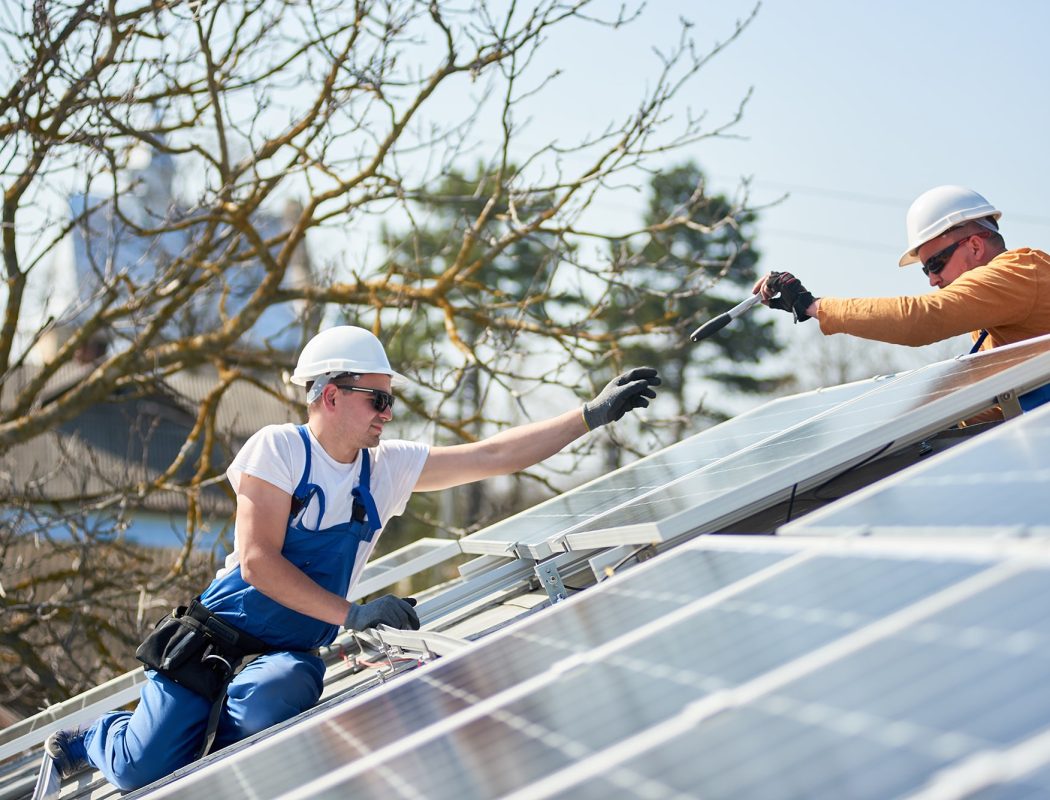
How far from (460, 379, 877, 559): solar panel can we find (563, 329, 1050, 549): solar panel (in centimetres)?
46

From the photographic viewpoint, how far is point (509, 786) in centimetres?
216

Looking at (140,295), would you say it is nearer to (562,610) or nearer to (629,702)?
(562,610)

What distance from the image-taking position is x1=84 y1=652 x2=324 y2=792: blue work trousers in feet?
14.9

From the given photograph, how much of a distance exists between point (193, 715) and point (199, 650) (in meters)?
0.27

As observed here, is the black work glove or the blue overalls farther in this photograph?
the black work glove

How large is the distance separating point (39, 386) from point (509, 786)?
386 inches

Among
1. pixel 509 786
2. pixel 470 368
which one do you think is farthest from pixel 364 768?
pixel 470 368

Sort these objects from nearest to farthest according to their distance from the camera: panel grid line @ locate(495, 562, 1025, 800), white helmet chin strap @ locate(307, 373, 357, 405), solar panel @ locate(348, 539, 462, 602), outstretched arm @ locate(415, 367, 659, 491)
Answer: panel grid line @ locate(495, 562, 1025, 800), white helmet chin strap @ locate(307, 373, 357, 405), outstretched arm @ locate(415, 367, 659, 491), solar panel @ locate(348, 539, 462, 602)

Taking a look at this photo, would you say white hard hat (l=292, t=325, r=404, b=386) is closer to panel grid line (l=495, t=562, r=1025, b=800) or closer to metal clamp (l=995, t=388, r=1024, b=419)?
metal clamp (l=995, t=388, r=1024, b=419)

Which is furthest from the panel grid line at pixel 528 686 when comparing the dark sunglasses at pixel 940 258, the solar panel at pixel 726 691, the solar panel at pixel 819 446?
the dark sunglasses at pixel 940 258

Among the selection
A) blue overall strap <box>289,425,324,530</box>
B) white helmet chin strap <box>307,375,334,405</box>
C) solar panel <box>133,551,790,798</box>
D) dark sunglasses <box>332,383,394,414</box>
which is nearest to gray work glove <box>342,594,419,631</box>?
blue overall strap <box>289,425,324,530</box>

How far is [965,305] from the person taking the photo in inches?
195

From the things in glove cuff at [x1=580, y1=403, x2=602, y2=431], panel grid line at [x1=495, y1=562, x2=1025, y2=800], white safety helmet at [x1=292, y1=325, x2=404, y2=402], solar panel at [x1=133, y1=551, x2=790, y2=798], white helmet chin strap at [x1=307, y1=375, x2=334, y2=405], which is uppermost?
white safety helmet at [x1=292, y1=325, x2=404, y2=402]

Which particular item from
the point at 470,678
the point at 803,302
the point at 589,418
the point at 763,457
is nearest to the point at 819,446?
the point at 763,457
